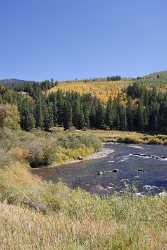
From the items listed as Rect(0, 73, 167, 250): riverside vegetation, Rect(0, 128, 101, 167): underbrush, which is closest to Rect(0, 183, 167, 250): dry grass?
Rect(0, 73, 167, 250): riverside vegetation

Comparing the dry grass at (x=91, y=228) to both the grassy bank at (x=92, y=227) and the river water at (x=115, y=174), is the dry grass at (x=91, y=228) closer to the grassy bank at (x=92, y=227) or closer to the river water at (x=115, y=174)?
the grassy bank at (x=92, y=227)

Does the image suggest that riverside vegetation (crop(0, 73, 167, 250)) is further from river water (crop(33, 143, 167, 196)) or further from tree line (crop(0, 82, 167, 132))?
tree line (crop(0, 82, 167, 132))

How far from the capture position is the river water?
3412 cm

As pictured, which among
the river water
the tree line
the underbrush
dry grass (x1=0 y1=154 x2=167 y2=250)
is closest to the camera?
dry grass (x1=0 y1=154 x2=167 y2=250)

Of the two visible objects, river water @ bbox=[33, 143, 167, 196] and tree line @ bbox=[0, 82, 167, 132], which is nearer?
river water @ bbox=[33, 143, 167, 196]

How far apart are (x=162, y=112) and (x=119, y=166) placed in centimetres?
6724

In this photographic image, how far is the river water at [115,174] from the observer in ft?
112

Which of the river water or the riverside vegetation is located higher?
the riverside vegetation

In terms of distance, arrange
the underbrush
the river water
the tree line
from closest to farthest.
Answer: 1. the river water
2. the underbrush
3. the tree line

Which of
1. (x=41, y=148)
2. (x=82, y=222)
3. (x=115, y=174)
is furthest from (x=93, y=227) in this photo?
(x=41, y=148)

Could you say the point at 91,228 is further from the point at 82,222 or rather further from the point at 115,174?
the point at 115,174

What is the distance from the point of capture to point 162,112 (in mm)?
112500

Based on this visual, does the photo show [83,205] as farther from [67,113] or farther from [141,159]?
[67,113]

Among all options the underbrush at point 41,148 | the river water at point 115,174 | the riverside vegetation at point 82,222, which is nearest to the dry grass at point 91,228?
the riverside vegetation at point 82,222
